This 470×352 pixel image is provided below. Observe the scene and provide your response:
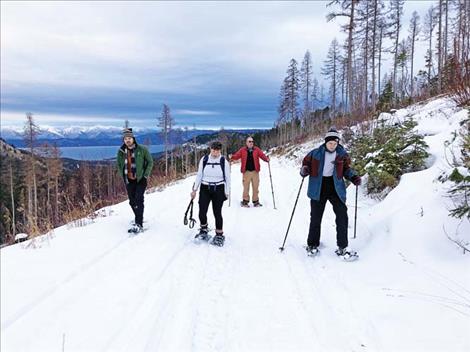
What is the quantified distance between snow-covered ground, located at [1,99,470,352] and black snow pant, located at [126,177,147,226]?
1.38 feet

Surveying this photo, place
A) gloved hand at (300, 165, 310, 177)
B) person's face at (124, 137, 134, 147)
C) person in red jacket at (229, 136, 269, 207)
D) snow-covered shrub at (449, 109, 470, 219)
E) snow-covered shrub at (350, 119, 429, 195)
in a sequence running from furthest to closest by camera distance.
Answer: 1. person in red jacket at (229, 136, 269, 207)
2. snow-covered shrub at (350, 119, 429, 195)
3. person's face at (124, 137, 134, 147)
4. gloved hand at (300, 165, 310, 177)
5. snow-covered shrub at (449, 109, 470, 219)

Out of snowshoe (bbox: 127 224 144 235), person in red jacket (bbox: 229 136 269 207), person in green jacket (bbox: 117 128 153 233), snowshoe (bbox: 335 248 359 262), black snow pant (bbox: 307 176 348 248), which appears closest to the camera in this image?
snowshoe (bbox: 335 248 359 262)

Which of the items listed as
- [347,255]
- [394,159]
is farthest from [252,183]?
[347,255]

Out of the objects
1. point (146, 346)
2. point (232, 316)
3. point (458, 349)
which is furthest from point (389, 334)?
point (146, 346)

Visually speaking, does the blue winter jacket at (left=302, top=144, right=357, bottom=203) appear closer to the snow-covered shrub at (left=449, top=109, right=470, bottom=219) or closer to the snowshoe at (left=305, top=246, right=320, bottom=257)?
the snowshoe at (left=305, top=246, right=320, bottom=257)

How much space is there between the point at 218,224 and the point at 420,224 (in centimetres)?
349

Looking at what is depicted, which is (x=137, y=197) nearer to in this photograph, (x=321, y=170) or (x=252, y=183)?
(x=321, y=170)

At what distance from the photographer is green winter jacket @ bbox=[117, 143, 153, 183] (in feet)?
25.3

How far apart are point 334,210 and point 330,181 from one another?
50 centimetres

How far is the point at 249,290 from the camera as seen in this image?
15.9 feet

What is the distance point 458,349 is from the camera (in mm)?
3398

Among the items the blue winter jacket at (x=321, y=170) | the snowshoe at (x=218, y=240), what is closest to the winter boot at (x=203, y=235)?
the snowshoe at (x=218, y=240)

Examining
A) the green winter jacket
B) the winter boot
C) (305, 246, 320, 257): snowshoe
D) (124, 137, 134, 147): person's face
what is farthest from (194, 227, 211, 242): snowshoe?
(124, 137, 134, 147): person's face

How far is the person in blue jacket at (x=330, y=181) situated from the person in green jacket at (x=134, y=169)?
11.2 feet
